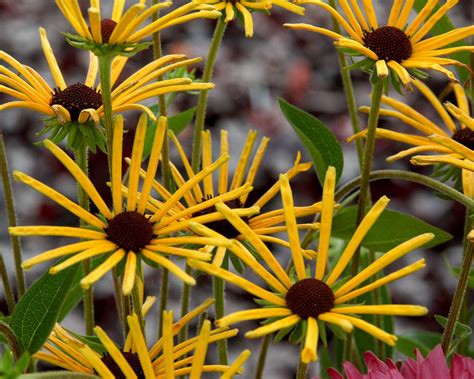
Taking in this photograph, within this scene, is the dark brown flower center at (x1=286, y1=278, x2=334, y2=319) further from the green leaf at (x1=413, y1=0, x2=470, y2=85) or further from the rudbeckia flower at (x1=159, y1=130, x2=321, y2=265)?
the green leaf at (x1=413, y1=0, x2=470, y2=85)

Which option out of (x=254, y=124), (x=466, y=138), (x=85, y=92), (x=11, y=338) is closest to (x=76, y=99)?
(x=85, y=92)

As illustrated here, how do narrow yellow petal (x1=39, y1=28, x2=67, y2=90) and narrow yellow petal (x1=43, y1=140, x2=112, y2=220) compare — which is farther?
narrow yellow petal (x1=39, y1=28, x2=67, y2=90)

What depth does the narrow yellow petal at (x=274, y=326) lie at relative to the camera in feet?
1.03

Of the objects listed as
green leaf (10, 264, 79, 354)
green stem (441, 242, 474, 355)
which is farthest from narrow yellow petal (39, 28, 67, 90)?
green stem (441, 242, 474, 355)

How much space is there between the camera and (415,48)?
0.44 metres

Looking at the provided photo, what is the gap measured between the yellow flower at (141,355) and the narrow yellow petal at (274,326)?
2cm

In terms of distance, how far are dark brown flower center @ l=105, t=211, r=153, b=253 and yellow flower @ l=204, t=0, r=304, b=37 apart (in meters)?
0.11

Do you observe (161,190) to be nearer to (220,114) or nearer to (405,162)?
(220,114)

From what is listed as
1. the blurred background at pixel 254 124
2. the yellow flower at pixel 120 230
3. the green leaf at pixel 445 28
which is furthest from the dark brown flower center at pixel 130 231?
the blurred background at pixel 254 124

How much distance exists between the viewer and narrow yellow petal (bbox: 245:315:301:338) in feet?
1.03

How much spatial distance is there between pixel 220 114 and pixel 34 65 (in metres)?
0.25

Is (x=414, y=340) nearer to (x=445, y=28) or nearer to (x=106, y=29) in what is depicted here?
(x=445, y=28)

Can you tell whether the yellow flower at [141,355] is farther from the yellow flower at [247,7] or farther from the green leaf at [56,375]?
the yellow flower at [247,7]

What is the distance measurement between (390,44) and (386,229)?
0.11m
